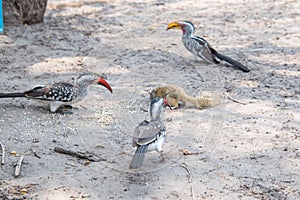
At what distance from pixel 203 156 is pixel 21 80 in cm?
241

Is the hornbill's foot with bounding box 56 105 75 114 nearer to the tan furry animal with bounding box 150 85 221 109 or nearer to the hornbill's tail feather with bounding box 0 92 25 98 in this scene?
the hornbill's tail feather with bounding box 0 92 25 98

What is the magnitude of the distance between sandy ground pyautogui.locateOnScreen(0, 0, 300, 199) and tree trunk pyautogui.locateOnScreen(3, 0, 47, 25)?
0.58ft

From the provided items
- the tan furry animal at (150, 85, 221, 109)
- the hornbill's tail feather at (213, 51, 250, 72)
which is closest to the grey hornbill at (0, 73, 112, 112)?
the tan furry animal at (150, 85, 221, 109)

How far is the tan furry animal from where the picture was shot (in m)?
5.57

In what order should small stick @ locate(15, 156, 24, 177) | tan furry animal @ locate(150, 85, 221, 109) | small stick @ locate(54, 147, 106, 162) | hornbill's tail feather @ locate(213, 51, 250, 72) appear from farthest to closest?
hornbill's tail feather @ locate(213, 51, 250, 72), tan furry animal @ locate(150, 85, 221, 109), small stick @ locate(54, 147, 106, 162), small stick @ locate(15, 156, 24, 177)

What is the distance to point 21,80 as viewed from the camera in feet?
20.5

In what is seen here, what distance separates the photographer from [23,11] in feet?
26.8

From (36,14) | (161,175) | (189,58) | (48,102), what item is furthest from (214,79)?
(36,14)

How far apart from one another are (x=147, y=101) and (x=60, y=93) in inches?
34.8

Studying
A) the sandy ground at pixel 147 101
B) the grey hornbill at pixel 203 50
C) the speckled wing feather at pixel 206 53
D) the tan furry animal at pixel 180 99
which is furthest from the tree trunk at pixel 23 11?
the tan furry animal at pixel 180 99

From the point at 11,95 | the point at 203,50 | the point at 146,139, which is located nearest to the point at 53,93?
the point at 11,95

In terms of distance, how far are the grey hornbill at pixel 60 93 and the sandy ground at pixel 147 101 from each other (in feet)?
0.44

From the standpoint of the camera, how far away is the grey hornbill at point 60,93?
531 centimetres

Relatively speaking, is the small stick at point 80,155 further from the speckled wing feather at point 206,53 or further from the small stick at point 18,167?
the speckled wing feather at point 206,53
